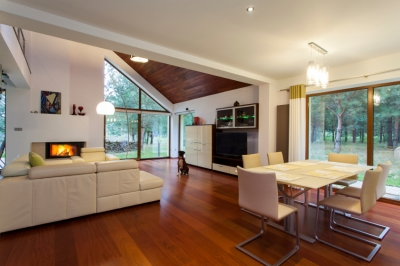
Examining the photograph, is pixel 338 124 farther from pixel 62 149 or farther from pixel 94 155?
pixel 62 149

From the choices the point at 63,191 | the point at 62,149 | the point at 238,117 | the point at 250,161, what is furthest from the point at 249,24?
the point at 62,149

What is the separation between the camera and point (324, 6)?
7.06 feet

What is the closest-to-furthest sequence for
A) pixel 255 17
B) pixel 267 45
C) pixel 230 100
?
pixel 255 17 < pixel 267 45 < pixel 230 100

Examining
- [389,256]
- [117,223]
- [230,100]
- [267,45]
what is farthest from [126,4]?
[230,100]

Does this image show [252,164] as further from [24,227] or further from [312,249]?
[24,227]

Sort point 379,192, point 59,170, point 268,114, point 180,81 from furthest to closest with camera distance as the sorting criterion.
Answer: point 180,81 → point 268,114 → point 59,170 → point 379,192

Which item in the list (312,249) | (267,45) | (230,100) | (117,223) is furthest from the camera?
(230,100)

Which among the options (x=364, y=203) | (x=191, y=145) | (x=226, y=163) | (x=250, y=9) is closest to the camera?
(x=364, y=203)

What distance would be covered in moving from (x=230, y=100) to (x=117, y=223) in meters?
4.86

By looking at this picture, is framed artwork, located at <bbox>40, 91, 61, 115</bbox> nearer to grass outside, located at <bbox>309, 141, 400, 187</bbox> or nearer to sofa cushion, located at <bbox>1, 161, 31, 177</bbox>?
sofa cushion, located at <bbox>1, 161, 31, 177</bbox>

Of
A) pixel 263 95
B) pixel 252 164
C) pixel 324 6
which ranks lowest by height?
pixel 252 164

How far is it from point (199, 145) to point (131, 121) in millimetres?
3270

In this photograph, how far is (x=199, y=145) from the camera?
6.95 metres

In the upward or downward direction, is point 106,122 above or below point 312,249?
above
